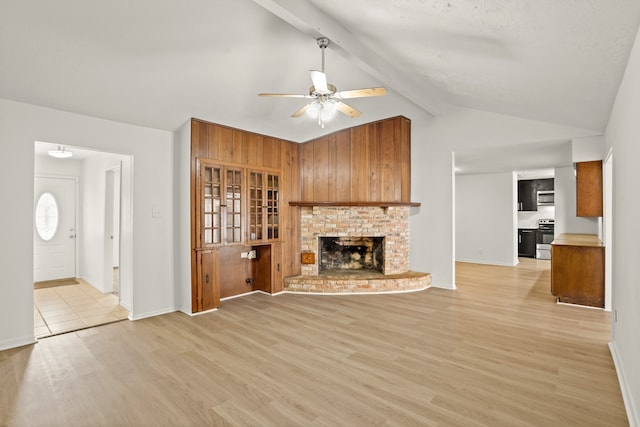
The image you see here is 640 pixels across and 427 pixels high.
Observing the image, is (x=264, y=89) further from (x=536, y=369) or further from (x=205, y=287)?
(x=536, y=369)

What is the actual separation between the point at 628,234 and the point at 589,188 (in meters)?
2.70

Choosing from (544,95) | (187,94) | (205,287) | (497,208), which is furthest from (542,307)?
(187,94)

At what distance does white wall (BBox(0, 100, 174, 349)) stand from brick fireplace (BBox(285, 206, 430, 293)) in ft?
6.76

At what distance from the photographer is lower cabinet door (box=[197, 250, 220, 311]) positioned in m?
4.32

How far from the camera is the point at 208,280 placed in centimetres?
441

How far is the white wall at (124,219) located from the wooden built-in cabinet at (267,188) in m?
0.48

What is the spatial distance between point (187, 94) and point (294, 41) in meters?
1.43

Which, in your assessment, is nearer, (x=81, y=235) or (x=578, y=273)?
(x=578, y=273)

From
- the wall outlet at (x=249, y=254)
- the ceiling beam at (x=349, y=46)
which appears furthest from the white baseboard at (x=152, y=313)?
the ceiling beam at (x=349, y=46)

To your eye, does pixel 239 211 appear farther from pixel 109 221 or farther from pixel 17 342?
pixel 17 342

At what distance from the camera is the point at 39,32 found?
8.32 feet

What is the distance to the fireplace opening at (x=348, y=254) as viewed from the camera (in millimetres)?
6008

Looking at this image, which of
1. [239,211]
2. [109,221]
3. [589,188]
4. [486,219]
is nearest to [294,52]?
[239,211]

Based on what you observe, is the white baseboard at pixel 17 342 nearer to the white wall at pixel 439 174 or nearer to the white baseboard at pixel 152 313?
the white baseboard at pixel 152 313
